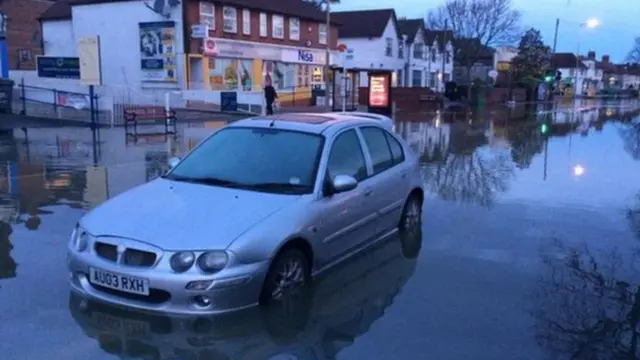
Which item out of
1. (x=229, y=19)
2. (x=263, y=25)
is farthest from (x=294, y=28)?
(x=229, y=19)

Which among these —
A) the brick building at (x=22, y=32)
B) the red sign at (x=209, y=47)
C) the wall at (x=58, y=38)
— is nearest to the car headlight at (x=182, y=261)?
the red sign at (x=209, y=47)

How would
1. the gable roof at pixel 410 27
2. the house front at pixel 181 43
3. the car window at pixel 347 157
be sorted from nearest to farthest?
the car window at pixel 347 157 → the house front at pixel 181 43 → the gable roof at pixel 410 27

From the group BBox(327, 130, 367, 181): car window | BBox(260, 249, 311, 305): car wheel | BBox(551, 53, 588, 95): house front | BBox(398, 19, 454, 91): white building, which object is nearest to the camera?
BBox(260, 249, 311, 305): car wheel

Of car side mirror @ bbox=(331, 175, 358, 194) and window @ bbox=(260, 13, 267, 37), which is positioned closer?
car side mirror @ bbox=(331, 175, 358, 194)

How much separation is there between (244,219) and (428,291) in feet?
6.26

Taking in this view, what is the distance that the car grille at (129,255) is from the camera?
479 cm

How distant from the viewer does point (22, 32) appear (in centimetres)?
4656

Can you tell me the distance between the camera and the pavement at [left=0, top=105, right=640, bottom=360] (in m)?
4.61

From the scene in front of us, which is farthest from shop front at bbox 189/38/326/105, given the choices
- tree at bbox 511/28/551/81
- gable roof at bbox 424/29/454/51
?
tree at bbox 511/28/551/81

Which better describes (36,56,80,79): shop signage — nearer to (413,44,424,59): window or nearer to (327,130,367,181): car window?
(327,130,367,181): car window

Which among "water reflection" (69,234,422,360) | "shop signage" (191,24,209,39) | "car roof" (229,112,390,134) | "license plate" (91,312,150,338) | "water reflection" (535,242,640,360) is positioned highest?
"shop signage" (191,24,209,39)

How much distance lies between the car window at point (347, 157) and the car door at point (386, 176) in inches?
7.0

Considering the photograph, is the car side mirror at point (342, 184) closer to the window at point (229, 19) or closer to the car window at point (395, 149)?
the car window at point (395, 149)

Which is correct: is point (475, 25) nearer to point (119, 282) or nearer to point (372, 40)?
point (372, 40)
